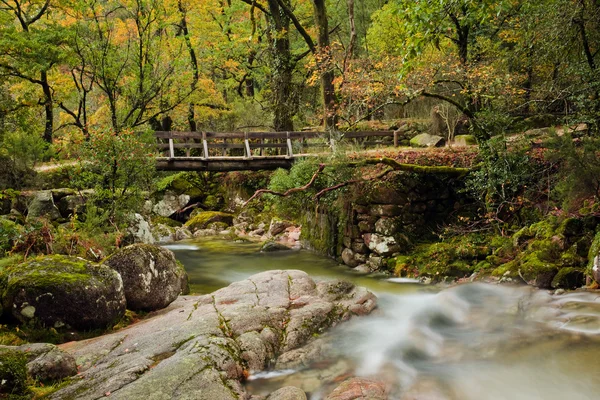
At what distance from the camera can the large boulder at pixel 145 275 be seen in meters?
6.73

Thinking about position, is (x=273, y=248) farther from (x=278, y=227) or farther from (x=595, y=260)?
(x=595, y=260)

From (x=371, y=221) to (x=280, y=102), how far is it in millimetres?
10556

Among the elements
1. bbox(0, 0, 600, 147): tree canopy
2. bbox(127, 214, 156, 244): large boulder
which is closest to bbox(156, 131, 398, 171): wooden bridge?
bbox(0, 0, 600, 147): tree canopy

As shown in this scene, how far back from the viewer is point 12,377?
379 centimetres

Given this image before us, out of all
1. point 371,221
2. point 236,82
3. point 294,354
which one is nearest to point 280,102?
point 236,82

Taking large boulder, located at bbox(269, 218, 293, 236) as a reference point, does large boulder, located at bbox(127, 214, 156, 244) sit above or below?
above

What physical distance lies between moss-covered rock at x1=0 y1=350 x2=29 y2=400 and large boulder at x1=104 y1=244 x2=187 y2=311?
277cm

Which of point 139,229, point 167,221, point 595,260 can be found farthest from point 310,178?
point 167,221

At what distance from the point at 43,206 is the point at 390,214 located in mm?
8559

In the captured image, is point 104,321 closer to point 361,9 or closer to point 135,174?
point 135,174

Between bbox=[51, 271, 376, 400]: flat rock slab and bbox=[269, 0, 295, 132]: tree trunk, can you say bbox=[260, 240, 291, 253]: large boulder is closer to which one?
bbox=[51, 271, 376, 400]: flat rock slab

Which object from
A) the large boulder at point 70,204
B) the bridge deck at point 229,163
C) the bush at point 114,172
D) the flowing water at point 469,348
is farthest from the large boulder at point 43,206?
the bridge deck at point 229,163

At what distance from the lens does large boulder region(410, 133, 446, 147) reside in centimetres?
1677

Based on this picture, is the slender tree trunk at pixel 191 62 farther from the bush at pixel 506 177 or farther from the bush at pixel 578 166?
the bush at pixel 578 166
